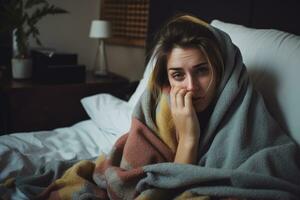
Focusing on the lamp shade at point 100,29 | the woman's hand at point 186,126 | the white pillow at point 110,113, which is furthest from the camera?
the lamp shade at point 100,29

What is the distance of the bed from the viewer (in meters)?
0.93

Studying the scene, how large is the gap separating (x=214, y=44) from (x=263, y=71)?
20 cm

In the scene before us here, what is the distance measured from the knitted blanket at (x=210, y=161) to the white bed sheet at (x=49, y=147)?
0.42 ft

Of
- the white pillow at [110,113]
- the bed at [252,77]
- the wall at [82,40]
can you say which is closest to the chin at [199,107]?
the bed at [252,77]

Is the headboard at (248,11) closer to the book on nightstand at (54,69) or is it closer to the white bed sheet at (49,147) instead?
the white bed sheet at (49,147)

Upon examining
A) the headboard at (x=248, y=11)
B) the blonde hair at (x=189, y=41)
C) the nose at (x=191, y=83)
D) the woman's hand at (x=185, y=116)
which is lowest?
the woman's hand at (x=185, y=116)

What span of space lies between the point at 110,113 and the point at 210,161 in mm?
752

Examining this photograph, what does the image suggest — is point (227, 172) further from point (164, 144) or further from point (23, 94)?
point (23, 94)

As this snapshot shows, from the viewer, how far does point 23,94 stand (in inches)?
70.9

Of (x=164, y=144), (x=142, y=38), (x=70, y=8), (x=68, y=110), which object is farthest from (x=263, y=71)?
(x=70, y=8)

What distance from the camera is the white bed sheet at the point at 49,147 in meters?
1.13

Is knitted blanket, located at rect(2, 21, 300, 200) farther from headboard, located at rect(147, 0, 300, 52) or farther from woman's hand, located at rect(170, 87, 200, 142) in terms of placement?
headboard, located at rect(147, 0, 300, 52)

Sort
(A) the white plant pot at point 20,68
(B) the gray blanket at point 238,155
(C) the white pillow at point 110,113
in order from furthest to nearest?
(A) the white plant pot at point 20,68 → (C) the white pillow at point 110,113 → (B) the gray blanket at point 238,155

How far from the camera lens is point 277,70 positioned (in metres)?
0.95
